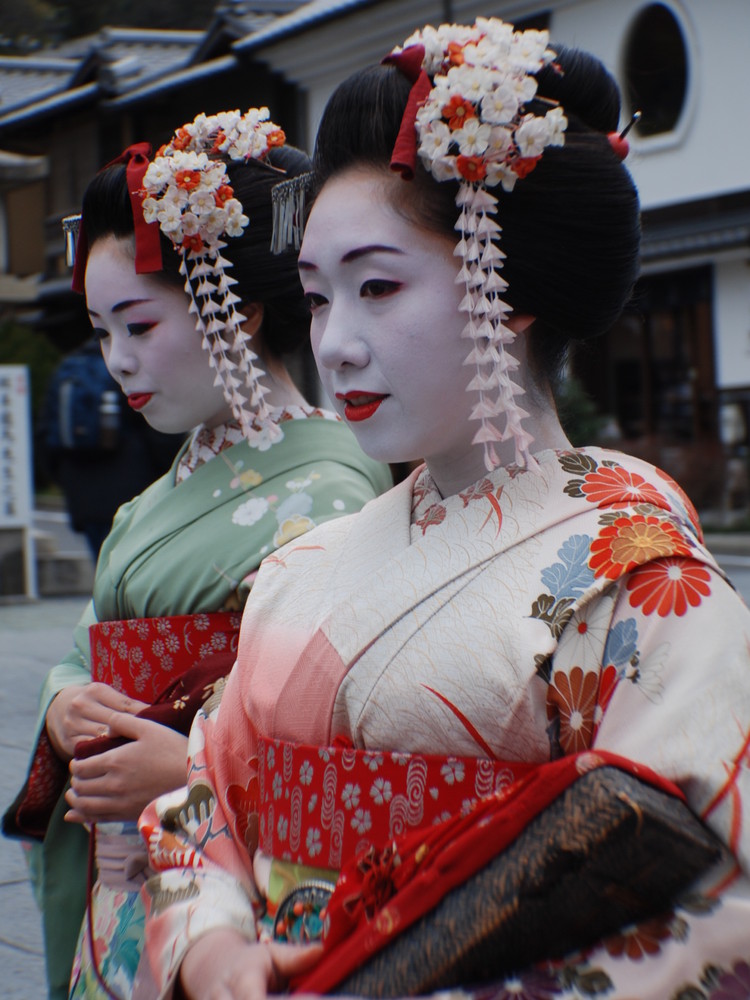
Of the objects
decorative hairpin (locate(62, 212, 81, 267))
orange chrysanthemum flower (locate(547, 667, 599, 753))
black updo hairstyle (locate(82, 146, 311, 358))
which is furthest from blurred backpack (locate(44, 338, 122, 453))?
orange chrysanthemum flower (locate(547, 667, 599, 753))

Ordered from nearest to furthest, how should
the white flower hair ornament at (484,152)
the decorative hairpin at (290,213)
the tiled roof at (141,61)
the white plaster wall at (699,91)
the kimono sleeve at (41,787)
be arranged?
1. the white flower hair ornament at (484,152)
2. the decorative hairpin at (290,213)
3. the kimono sleeve at (41,787)
4. the white plaster wall at (699,91)
5. the tiled roof at (141,61)

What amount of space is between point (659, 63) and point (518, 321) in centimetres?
1286

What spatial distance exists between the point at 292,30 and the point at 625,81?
12.2 ft

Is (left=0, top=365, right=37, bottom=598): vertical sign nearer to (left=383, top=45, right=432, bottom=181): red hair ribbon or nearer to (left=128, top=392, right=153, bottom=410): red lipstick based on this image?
(left=128, top=392, right=153, bottom=410): red lipstick

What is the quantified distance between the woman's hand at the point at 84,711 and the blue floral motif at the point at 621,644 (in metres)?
0.92

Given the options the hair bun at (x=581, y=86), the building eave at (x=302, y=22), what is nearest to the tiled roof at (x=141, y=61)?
the building eave at (x=302, y=22)

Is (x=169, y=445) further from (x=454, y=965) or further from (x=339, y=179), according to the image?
(x=454, y=965)

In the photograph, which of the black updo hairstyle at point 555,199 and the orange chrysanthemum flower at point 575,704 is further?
the black updo hairstyle at point 555,199

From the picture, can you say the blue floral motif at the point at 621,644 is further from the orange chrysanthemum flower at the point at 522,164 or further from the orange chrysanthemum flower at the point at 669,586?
the orange chrysanthemum flower at the point at 522,164

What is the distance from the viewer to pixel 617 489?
1412 mm

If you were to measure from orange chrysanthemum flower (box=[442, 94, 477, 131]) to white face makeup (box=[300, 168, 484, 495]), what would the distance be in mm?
98

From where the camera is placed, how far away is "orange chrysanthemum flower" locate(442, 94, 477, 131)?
140 centimetres

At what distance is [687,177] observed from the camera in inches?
511

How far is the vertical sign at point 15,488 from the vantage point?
888 centimetres
